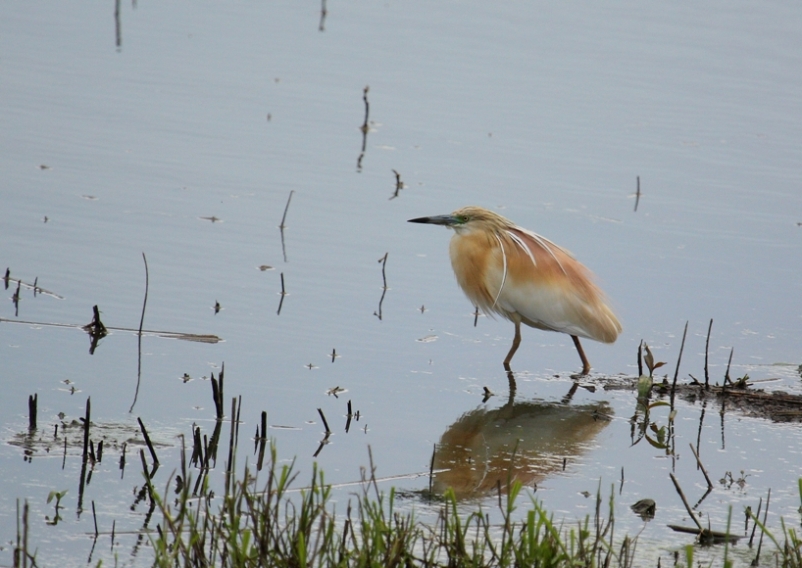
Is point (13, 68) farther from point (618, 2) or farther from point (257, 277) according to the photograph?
point (618, 2)

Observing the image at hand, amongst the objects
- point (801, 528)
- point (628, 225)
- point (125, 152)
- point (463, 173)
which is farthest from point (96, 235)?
point (801, 528)

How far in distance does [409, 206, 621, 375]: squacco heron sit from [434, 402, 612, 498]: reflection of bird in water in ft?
2.47

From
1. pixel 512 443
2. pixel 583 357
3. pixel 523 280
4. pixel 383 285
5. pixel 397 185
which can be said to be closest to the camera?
pixel 512 443

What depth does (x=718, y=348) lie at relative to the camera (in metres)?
7.53

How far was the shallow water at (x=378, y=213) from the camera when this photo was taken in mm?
5805

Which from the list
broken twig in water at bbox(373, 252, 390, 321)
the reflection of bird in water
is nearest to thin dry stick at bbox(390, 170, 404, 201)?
broken twig in water at bbox(373, 252, 390, 321)

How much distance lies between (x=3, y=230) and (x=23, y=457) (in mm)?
3709

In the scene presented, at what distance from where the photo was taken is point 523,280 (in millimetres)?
7262

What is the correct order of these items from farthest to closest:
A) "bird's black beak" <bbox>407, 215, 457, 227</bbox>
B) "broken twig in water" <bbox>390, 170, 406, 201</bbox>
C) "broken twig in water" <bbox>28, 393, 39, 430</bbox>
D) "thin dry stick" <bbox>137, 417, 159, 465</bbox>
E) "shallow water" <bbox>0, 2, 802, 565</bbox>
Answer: "broken twig in water" <bbox>390, 170, 406, 201</bbox>, "bird's black beak" <bbox>407, 215, 457, 227</bbox>, "shallow water" <bbox>0, 2, 802, 565</bbox>, "broken twig in water" <bbox>28, 393, 39, 430</bbox>, "thin dry stick" <bbox>137, 417, 159, 465</bbox>

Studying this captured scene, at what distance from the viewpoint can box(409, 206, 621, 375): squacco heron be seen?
23.4 ft

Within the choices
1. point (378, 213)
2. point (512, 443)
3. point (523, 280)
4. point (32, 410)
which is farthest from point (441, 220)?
point (32, 410)

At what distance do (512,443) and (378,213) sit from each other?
414 cm

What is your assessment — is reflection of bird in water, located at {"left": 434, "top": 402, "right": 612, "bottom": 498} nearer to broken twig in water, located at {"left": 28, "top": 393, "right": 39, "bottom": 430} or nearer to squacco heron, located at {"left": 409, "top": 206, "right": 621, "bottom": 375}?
squacco heron, located at {"left": 409, "top": 206, "right": 621, "bottom": 375}

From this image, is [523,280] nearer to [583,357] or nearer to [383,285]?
[583,357]
